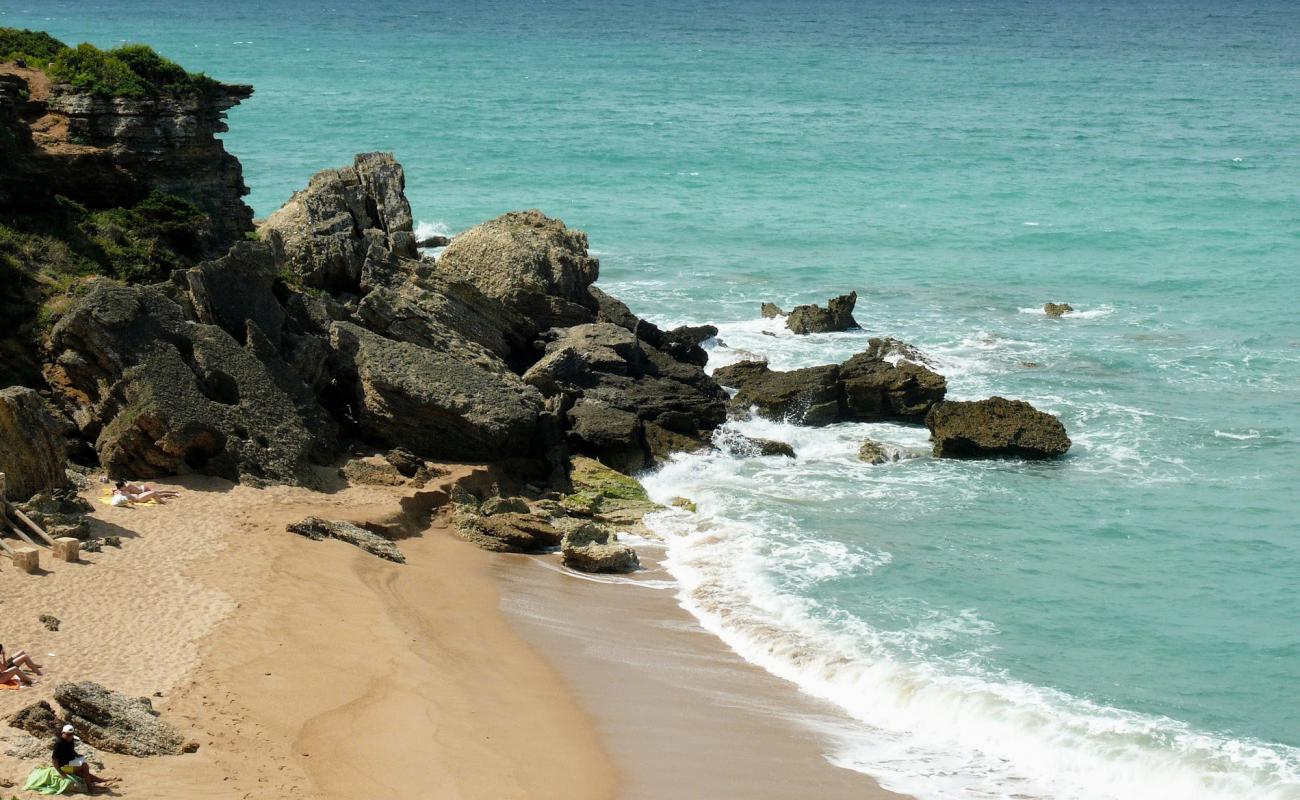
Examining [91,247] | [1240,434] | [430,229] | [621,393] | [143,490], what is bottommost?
[143,490]

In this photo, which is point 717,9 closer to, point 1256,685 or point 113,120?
point 113,120

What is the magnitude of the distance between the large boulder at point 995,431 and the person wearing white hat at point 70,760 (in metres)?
18.7

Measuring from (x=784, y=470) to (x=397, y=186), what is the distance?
1232 centimetres

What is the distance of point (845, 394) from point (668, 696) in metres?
13.6

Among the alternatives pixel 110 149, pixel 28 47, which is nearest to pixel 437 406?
pixel 110 149

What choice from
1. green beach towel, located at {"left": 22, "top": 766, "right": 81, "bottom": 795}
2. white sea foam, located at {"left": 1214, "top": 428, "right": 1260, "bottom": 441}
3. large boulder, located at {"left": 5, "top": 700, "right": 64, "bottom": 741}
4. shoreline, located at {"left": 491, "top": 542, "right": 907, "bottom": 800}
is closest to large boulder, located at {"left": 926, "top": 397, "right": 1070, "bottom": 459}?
white sea foam, located at {"left": 1214, "top": 428, "right": 1260, "bottom": 441}

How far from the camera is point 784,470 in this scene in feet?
90.9

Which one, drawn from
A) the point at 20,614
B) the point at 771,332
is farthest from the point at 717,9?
the point at 20,614

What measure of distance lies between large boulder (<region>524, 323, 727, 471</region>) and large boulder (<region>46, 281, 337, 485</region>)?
202 inches

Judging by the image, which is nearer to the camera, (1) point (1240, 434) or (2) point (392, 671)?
(2) point (392, 671)

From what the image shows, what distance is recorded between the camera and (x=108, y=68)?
29828mm

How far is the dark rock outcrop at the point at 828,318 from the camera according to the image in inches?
1478

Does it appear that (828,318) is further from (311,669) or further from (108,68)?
(311,669)

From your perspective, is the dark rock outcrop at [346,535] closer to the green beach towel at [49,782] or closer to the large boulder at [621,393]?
the large boulder at [621,393]
